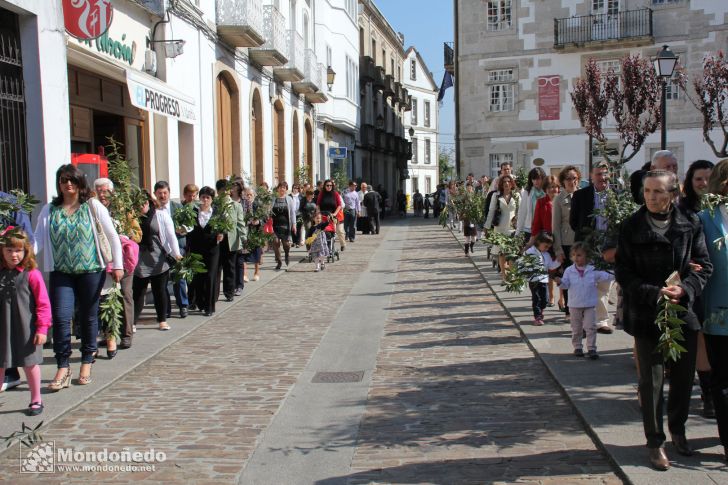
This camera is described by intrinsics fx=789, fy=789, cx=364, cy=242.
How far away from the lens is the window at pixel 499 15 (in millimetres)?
33312

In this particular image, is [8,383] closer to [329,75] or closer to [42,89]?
[42,89]

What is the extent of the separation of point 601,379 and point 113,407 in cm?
396

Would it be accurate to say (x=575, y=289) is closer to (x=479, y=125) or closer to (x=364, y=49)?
(x=479, y=125)

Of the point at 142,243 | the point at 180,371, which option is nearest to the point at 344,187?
the point at 142,243

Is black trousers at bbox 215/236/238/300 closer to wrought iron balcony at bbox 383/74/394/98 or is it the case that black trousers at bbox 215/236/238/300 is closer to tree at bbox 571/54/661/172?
tree at bbox 571/54/661/172

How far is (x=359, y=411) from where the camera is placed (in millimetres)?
6059

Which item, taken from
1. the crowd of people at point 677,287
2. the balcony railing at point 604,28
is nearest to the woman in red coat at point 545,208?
the crowd of people at point 677,287

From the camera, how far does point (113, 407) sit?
6.25 meters

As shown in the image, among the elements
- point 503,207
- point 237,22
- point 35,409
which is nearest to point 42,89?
point 35,409

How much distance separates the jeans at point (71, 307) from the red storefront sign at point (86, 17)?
468 cm

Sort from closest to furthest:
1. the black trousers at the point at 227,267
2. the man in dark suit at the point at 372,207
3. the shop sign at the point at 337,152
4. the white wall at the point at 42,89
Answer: the white wall at the point at 42,89 → the black trousers at the point at 227,267 → the man in dark suit at the point at 372,207 → the shop sign at the point at 337,152

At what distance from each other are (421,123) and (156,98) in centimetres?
6234

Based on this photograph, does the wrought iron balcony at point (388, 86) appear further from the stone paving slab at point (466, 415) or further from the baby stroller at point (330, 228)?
the stone paving slab at point (466, 415)

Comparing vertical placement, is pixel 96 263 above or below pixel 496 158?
below
